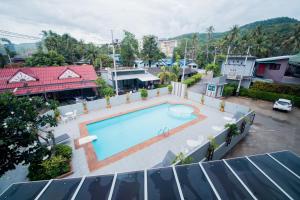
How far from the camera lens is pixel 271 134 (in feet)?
37.3

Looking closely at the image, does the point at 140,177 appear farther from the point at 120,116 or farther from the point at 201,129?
the point at 120,116

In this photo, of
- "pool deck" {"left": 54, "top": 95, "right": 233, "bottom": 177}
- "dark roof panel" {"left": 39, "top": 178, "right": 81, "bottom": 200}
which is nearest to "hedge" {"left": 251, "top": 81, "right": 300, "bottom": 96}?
"pool deck" {"left": 54, "top": 95, "right": 233, "bottom": 177}

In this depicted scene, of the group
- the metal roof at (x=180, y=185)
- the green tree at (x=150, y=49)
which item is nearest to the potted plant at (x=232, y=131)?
the metal roof at (x=180, y=185)

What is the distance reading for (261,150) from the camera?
9.41 meters

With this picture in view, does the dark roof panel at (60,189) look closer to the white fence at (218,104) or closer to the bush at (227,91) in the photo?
the white fence at (218,104)

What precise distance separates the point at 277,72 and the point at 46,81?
3545 cm

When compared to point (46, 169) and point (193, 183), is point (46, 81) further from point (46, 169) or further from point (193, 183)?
point (193, 183)

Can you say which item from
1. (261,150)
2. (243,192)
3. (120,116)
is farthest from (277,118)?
(120,116)

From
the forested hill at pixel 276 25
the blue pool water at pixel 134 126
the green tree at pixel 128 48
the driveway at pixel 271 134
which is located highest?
the forested hill at pixel 276 25

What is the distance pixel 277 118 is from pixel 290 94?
6.44 m

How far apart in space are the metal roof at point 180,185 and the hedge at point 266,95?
18917 mm

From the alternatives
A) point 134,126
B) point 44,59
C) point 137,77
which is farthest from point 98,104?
point 44,59

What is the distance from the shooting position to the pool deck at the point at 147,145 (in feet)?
25.8

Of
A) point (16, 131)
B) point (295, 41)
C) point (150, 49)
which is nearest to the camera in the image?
point (16, 131)
